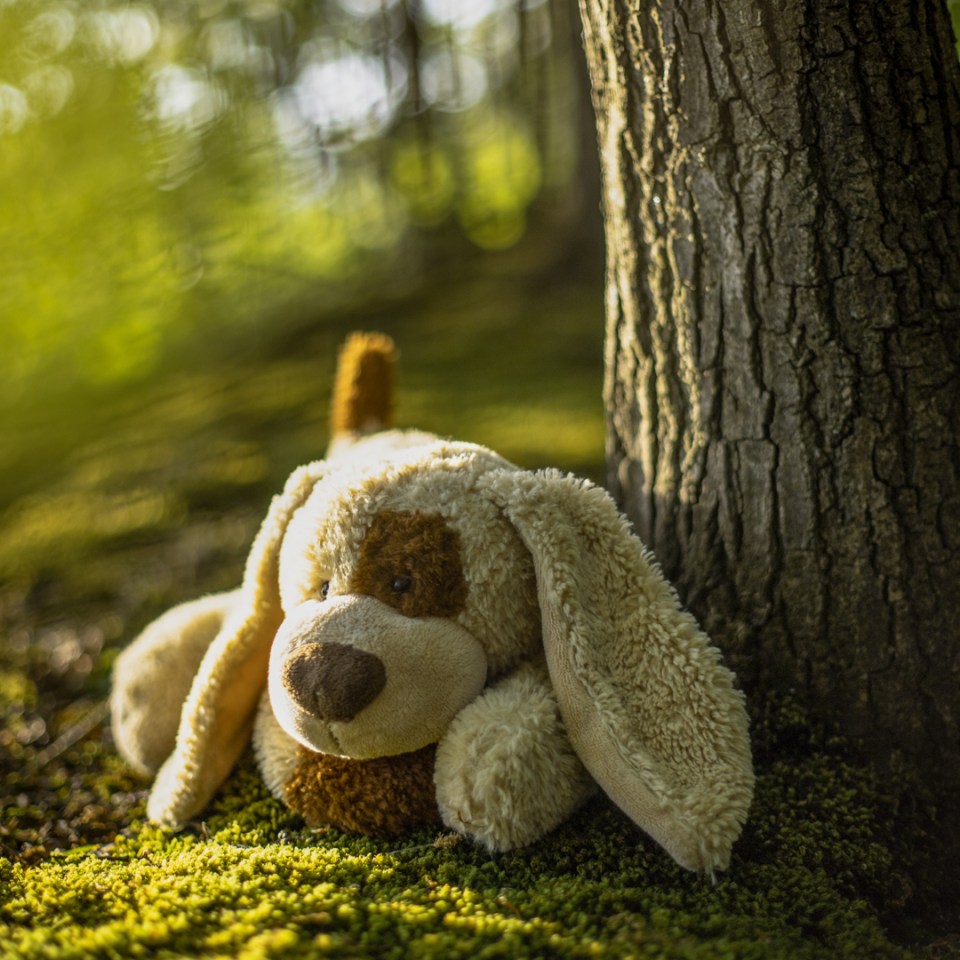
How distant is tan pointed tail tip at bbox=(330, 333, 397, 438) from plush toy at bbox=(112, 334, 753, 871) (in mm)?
749

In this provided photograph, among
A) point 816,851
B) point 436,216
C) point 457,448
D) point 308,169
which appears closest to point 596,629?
point 457,448

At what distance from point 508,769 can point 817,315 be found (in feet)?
3.75

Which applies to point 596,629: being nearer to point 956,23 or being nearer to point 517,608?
point 517,608

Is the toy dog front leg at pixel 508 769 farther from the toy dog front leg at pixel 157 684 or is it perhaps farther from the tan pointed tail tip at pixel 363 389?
the tan pointed tail tip at pixel 363 389

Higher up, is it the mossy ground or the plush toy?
the plush toy

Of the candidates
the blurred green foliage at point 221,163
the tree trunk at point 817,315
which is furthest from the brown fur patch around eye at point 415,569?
the blurred green foliage at point 221,163

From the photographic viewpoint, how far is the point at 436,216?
8586 millimetres

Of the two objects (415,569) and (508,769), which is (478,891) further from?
(415,569)

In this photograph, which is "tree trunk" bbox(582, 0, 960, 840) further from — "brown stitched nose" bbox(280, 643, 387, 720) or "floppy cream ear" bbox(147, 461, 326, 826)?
"floppy cream ear" bbox(147, 461, 326, 826)

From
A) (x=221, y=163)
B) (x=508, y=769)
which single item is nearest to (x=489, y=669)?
(x=508, y=769)

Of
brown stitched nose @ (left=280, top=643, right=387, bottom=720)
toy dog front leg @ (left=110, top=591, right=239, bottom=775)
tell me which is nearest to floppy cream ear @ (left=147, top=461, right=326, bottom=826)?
toy dog front leg @ (left=110, top=591, right=239, bottom=775)

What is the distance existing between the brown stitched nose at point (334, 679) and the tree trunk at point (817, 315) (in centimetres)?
88

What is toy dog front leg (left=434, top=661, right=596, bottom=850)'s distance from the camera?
1.64m

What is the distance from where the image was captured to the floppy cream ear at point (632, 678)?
1.60m
